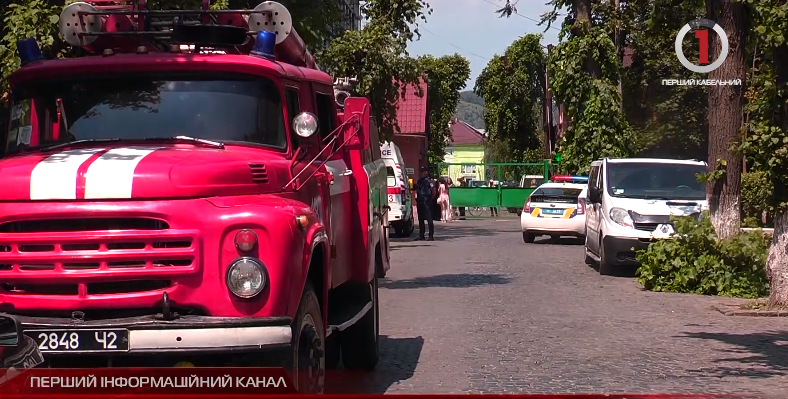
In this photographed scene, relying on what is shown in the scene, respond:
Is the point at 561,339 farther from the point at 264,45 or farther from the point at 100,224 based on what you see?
the point at 100,224

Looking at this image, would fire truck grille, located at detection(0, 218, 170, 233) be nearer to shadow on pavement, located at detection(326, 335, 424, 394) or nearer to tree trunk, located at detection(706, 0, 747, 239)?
shadow on pavement, located at detection(326, 335, 424, 394)

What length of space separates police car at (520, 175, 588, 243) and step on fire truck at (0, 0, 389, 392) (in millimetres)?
19586

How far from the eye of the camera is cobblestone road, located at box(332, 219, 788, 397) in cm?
878

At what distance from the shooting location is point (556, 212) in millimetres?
27562

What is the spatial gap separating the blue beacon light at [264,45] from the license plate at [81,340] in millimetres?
2346

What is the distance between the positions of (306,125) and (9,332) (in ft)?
8.02

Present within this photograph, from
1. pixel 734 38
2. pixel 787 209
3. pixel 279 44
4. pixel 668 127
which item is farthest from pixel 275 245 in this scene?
pixel 668 127

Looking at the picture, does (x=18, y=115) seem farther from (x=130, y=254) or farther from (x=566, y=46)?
(x=566, y=46)

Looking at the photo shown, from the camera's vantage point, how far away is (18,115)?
284 inches

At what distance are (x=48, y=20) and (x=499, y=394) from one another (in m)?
5.89

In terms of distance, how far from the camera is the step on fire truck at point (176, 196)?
575cm

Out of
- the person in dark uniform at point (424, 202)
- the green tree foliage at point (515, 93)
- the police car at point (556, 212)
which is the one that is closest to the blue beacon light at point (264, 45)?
the police car at point (556, 212)

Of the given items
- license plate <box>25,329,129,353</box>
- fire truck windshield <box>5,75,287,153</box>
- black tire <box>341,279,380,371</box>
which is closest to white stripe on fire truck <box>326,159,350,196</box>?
fire truck windshield <box>5,75,287,153</box>

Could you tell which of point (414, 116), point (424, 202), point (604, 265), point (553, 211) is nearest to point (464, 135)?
point (414, 116)
